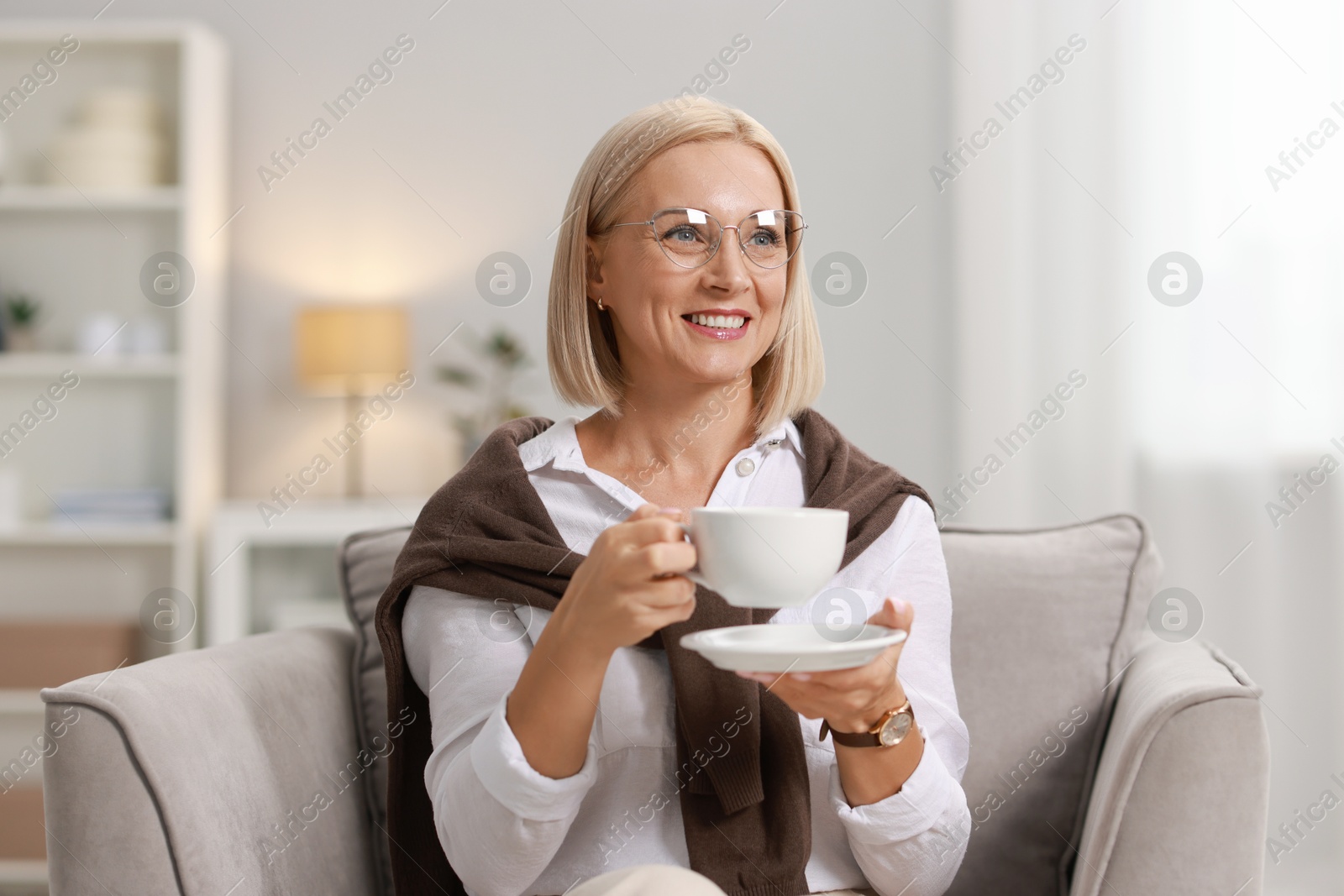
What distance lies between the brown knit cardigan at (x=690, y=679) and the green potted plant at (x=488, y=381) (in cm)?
203

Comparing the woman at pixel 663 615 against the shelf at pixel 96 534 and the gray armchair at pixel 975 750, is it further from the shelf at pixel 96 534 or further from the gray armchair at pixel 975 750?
the shelf at pixel 96 534

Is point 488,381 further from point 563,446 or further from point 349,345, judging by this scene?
point 563,446

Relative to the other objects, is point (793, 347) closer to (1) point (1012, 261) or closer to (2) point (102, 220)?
(1) point (1012, 261)

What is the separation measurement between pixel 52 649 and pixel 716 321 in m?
2.75

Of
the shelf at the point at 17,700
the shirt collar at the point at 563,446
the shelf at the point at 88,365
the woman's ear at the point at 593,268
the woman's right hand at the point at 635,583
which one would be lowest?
the shelf at the point at 17,700

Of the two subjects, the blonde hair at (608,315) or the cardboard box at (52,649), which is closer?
the blonde hair at (608,315)

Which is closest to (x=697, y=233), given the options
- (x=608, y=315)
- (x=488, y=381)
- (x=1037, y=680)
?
(x=608, y=315)

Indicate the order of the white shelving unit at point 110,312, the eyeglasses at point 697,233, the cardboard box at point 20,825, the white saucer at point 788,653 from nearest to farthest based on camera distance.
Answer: the white saucer at point 788,653
the eyeglasses at point 697,233
the cardboard box at point 20,825
the white shelving unit at point 110,312

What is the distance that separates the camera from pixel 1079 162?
105 inches

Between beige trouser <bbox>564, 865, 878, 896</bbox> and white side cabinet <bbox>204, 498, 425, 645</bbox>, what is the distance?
2.27 m

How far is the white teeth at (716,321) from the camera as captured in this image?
4.00 ft

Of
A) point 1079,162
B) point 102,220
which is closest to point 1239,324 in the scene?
point 1079,162

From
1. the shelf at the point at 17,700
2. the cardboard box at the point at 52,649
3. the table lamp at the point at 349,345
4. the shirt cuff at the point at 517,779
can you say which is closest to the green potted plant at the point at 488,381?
the table lamp at the point at 349,345

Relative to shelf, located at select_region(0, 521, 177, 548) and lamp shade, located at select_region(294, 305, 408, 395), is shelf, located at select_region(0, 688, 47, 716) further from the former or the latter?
lamp shade, located at select_region(294, 305, 408, 395)
